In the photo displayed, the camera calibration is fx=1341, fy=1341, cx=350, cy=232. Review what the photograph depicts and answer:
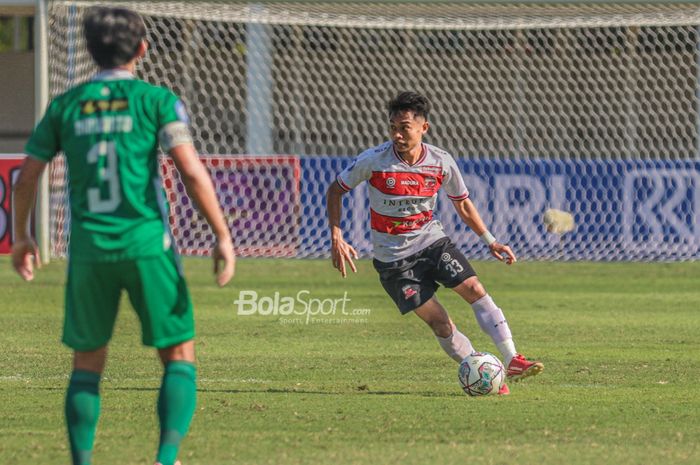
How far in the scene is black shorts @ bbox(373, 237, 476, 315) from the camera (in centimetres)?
806

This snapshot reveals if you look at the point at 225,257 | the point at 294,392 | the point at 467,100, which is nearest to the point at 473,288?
the point at 294,392

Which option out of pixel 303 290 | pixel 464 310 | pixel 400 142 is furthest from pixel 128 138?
pixel 303 290

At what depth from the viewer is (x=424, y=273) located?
816 centimetres

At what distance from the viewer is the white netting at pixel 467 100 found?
54.1 feet

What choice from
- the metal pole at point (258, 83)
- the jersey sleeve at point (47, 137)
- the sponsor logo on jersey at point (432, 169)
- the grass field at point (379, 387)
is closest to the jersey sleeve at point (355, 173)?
the sponsor logo on jersey at point (432, 169)

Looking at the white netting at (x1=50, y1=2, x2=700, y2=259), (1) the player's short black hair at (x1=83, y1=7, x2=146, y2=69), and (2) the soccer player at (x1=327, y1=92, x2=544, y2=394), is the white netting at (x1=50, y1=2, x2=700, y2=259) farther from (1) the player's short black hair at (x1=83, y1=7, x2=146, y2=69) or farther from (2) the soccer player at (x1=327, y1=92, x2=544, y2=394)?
(1) the player's short black hair at (x1=83, y1=7, x2=146, y2=69)

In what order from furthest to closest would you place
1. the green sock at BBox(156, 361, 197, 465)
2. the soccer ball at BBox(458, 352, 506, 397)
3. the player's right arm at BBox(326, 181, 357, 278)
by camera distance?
the player's right arm at BBox(326, 181, 357, 278)
the soccer ball at BBox(458, 352, 506, 397)
the green sock at BBox(156, 361, 197, 465)

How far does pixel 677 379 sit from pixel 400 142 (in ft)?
7.30

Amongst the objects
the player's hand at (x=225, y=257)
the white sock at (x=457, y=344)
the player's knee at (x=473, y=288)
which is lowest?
the white sock at (x=457, y=344)

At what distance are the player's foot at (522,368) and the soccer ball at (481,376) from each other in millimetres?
191

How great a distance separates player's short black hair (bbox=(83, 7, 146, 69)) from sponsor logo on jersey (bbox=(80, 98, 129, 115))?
0.50 ft

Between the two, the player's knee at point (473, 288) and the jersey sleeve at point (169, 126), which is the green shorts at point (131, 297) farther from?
the player's knee at point (473, 288)

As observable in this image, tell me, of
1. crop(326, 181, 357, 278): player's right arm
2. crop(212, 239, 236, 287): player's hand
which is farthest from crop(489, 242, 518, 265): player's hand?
crop(212, 239, 236, 287): player's hand

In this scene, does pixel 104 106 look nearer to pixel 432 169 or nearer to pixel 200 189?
pixel 200 189
